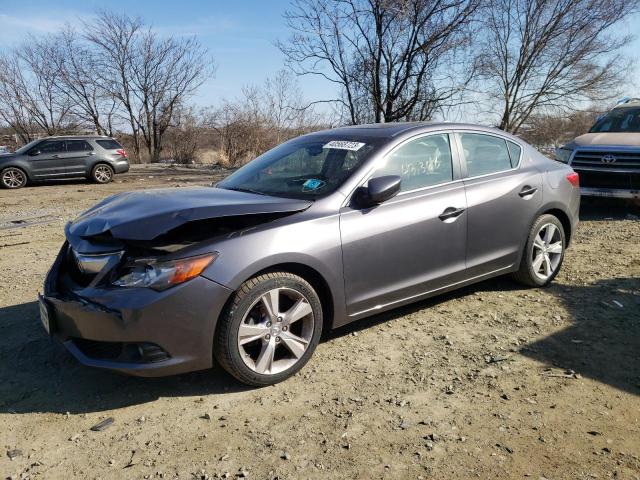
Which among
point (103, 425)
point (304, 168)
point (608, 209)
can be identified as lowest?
point (608, 209)

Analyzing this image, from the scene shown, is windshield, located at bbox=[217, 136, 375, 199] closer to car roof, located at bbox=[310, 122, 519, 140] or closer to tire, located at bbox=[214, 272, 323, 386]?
car roof, located at bbox=[310, 122, 519, 140]

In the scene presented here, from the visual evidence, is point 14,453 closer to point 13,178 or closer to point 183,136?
point 13,178

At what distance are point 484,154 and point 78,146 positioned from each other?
15359mm

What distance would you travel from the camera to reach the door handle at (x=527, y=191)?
446cm

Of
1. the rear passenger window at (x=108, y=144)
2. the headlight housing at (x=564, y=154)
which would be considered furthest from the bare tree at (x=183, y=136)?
the headlight housing at (x=564, y=154)

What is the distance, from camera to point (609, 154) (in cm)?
795

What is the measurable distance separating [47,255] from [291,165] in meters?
3.98

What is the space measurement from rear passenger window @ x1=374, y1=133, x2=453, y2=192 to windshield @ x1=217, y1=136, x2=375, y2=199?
208mm

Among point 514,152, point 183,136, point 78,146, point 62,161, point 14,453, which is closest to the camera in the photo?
point 14,453

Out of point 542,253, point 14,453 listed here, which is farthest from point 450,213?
point 14,453

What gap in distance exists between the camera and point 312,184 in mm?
3691

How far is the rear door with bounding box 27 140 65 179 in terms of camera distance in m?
15.8

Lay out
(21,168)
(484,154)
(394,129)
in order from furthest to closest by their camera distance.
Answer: (21,168), (484,154), (394,129)

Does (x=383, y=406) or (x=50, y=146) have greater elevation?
(x=50, y=146)
